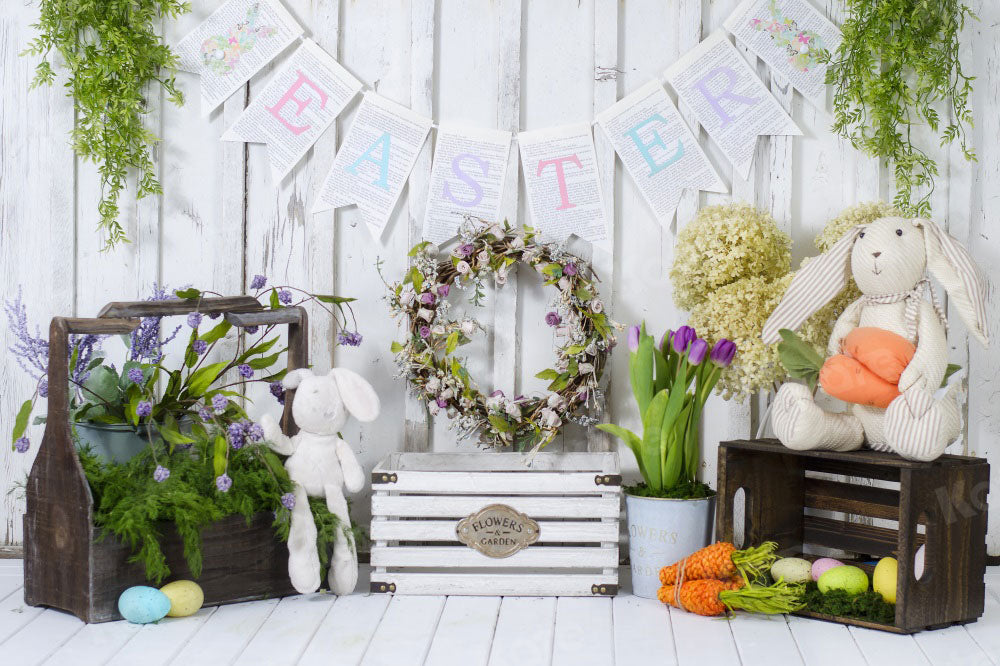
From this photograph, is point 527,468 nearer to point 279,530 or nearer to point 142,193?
point 279,530

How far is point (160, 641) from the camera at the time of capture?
1.79 meters

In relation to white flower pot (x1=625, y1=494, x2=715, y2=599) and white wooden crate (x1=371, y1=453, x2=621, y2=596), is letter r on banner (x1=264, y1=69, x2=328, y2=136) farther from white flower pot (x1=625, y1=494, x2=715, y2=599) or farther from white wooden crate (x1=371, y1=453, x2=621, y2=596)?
white flower pot (x1=625, y1=494, x2=715, y2=599)

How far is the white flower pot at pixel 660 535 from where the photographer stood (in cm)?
212

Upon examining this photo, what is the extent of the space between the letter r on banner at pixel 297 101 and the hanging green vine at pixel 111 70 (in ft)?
0.81

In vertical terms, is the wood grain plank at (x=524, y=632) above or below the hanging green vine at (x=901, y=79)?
below

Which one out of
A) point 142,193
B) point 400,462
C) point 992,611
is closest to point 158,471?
point 400,462

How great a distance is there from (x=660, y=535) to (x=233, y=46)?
1.65m

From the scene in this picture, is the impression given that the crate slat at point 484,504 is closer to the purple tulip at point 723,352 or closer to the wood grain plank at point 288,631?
the wood grain plank at point 288,631

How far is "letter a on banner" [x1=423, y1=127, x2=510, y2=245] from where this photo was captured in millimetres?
2445

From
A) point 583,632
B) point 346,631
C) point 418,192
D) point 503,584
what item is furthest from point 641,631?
point 418,192

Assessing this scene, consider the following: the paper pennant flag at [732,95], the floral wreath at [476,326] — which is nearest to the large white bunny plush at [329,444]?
the floral wreath at [476,326]

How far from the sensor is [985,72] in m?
2.43

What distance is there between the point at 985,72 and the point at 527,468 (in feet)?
5.19

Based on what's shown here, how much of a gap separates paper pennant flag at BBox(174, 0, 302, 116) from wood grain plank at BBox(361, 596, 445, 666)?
4.55 ft
